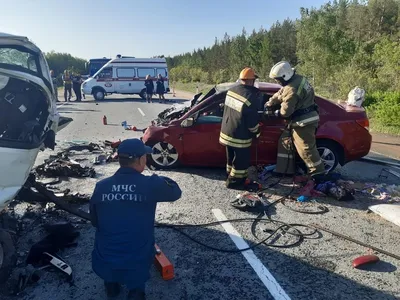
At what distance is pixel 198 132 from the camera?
631 centimetres

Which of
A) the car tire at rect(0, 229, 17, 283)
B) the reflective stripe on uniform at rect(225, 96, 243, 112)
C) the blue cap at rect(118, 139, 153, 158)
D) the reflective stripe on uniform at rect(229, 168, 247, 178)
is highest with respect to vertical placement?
the reflective stripe on uniform at rect(225, 96, 243, 112)

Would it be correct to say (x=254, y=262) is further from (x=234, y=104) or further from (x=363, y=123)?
(x=363, y=123)

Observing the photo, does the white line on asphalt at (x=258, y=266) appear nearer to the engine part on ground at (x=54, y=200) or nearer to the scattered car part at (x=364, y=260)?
the scattered car part at (x=364, y=260)

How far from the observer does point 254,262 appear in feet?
12.0

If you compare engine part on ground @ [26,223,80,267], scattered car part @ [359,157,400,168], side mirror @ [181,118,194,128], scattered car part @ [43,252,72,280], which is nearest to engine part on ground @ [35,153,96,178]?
side mirror @ [181,118,194,128]

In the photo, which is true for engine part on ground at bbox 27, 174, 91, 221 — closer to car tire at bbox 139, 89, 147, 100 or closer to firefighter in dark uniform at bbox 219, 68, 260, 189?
firefighter in dark uniform at bbox 219, 68, 260, 189

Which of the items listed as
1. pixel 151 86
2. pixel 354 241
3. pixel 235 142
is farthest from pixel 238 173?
pixel 151 86

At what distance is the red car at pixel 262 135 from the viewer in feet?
20.1

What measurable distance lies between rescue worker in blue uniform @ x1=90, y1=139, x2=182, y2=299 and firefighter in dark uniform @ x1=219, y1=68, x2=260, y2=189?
113 inches

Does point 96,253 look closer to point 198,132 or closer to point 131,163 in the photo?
point 131,163

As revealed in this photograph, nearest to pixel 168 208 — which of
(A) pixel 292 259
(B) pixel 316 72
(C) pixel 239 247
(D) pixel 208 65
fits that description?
(C) pixel 239 247

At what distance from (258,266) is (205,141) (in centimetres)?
306

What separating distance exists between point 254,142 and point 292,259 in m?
2.74

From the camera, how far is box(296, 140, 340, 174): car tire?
6202mm
